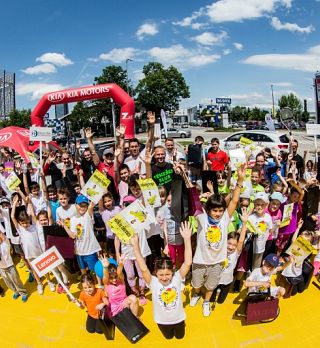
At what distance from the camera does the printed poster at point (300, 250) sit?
15.3 ft

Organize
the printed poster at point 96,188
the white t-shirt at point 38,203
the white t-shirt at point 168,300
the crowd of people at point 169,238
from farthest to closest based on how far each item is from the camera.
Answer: the white t-shirt at point 38,203 < the printed poster at point 96,188 < the crowd of people at point 169,238 < the white t-shirt at point 168,300

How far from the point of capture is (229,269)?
4.62m

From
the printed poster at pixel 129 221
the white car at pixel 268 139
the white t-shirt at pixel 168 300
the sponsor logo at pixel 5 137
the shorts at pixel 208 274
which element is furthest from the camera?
the white car at pixel 268 139

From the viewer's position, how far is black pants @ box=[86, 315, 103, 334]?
13.8ft

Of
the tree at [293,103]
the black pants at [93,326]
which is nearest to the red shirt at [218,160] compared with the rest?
the black pants at [93,326]

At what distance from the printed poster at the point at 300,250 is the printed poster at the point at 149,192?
2.02 meters

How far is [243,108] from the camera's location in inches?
3100

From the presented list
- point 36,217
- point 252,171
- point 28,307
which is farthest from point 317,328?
point 36,217

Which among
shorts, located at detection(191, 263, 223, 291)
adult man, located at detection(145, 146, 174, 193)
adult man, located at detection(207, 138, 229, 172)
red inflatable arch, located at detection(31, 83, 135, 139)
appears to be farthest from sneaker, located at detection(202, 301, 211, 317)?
red inflatable arch, located at detection(31, 83, 135, 139)

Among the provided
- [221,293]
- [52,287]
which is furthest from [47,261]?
[221,293]

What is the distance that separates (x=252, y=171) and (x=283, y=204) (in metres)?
0.84

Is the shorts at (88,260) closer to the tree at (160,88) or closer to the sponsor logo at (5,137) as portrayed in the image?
the sponsor logo at (5,137)

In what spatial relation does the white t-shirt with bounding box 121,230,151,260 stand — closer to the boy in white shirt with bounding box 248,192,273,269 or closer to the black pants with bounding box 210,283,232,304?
the black pants with bounding box 210,283,232,304

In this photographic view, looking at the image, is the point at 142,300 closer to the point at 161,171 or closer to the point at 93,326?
the point at 93,326
